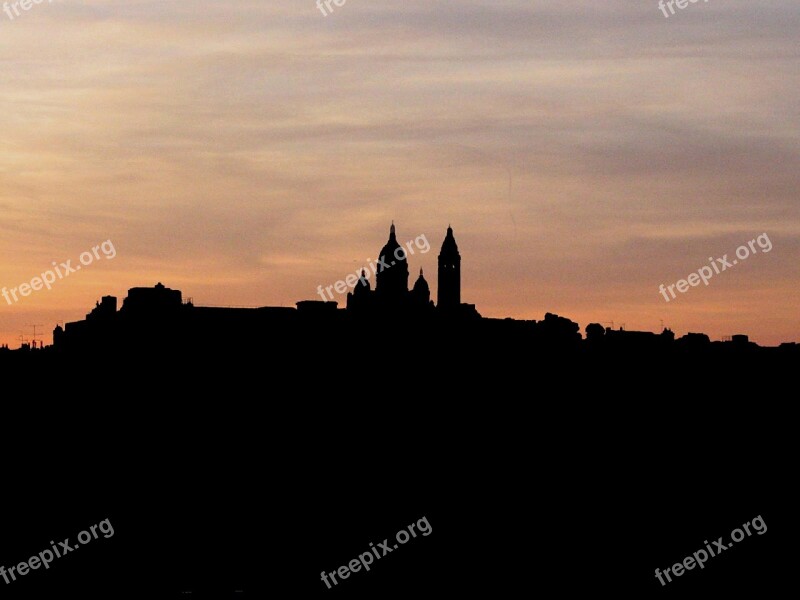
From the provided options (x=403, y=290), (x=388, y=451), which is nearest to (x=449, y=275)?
(x=403, y=290)

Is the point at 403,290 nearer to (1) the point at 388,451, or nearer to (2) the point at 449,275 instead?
(2) the point at 449,275

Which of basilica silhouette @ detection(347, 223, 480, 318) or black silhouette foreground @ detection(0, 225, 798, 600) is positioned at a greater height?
basilica silhouette @ detection(347, 223, 480, 318)

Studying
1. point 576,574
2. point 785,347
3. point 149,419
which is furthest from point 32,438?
point 785,347

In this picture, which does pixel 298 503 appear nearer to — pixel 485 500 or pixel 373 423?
pixel 485 500

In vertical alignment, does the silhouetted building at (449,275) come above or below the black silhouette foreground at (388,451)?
above

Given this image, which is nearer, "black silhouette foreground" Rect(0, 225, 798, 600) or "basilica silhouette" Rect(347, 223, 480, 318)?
"black silhouette foreground" Rect(0, 225, 798, 600)

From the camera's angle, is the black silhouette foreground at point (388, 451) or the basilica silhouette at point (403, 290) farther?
the basilica silhouette at point (403, 290)

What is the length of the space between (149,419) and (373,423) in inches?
693

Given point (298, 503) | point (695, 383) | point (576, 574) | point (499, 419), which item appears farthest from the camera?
point (695, 383)

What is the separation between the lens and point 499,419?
13475 cm

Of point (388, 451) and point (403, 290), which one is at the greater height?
point (403, 290)

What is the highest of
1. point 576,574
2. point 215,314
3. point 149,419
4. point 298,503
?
point 215,314

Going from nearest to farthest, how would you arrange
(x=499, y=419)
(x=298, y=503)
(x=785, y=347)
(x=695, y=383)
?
(x=298, y=503) → (x=499, y=419) → (x=695, y=383) → (x=785, y=347)

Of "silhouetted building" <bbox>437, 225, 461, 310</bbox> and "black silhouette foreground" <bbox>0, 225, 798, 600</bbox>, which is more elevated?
"silhouetted building" <bbox>437, 225, 461, 310</bbox>
